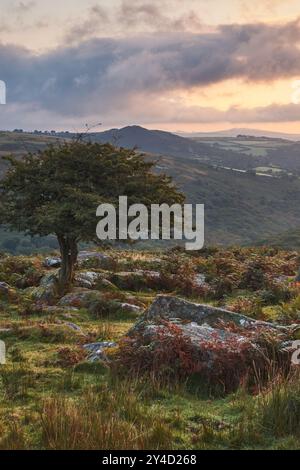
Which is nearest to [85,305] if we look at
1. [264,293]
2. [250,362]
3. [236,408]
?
[264,293]

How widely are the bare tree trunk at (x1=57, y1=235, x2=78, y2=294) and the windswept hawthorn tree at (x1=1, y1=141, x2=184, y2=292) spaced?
0.04 metres

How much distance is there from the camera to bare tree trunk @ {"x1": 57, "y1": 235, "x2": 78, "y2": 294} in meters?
22.0

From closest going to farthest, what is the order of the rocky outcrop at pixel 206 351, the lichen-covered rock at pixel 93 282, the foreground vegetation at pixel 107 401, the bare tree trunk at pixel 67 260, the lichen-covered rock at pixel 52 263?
1. the foreground vegetation at pixel 107 401
2. the rocky outcrop at pixel 206 351
3. the bare tree trunk at pixel 67 260
4. the lichen-covered rock at pixel 93 282
5. the lichen-covered rock at pixel 52 263

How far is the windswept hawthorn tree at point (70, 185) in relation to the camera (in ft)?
66.3

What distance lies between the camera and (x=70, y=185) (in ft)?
67.4

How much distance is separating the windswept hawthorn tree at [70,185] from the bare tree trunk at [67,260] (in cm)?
4

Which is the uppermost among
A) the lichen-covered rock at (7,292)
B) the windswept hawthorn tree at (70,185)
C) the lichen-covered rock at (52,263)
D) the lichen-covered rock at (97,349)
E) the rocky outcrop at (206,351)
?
the windswept hawthorn tree at (70,185)

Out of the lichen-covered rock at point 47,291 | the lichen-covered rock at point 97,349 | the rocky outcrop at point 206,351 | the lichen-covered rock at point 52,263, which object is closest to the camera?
the rocky outcrop at point 206,351

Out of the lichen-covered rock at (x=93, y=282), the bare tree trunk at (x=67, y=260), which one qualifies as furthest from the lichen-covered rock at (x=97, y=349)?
the lichen-covered rock at (x=93, y=282)

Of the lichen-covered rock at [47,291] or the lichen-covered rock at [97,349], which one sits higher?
the lichen-covered rock at [97,349]

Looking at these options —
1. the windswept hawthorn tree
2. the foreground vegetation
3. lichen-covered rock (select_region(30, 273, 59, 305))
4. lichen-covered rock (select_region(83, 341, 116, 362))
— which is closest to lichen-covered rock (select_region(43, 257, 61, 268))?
lichen-covered rock (select_region(30, 273, 59, 305))

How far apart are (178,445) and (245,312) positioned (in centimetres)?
1018

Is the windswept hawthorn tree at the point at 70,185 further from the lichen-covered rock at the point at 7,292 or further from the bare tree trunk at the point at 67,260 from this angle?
the lichen-covered rock at the point at 7,292

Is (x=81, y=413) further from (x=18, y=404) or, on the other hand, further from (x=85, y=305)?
(x=85, y=305)
